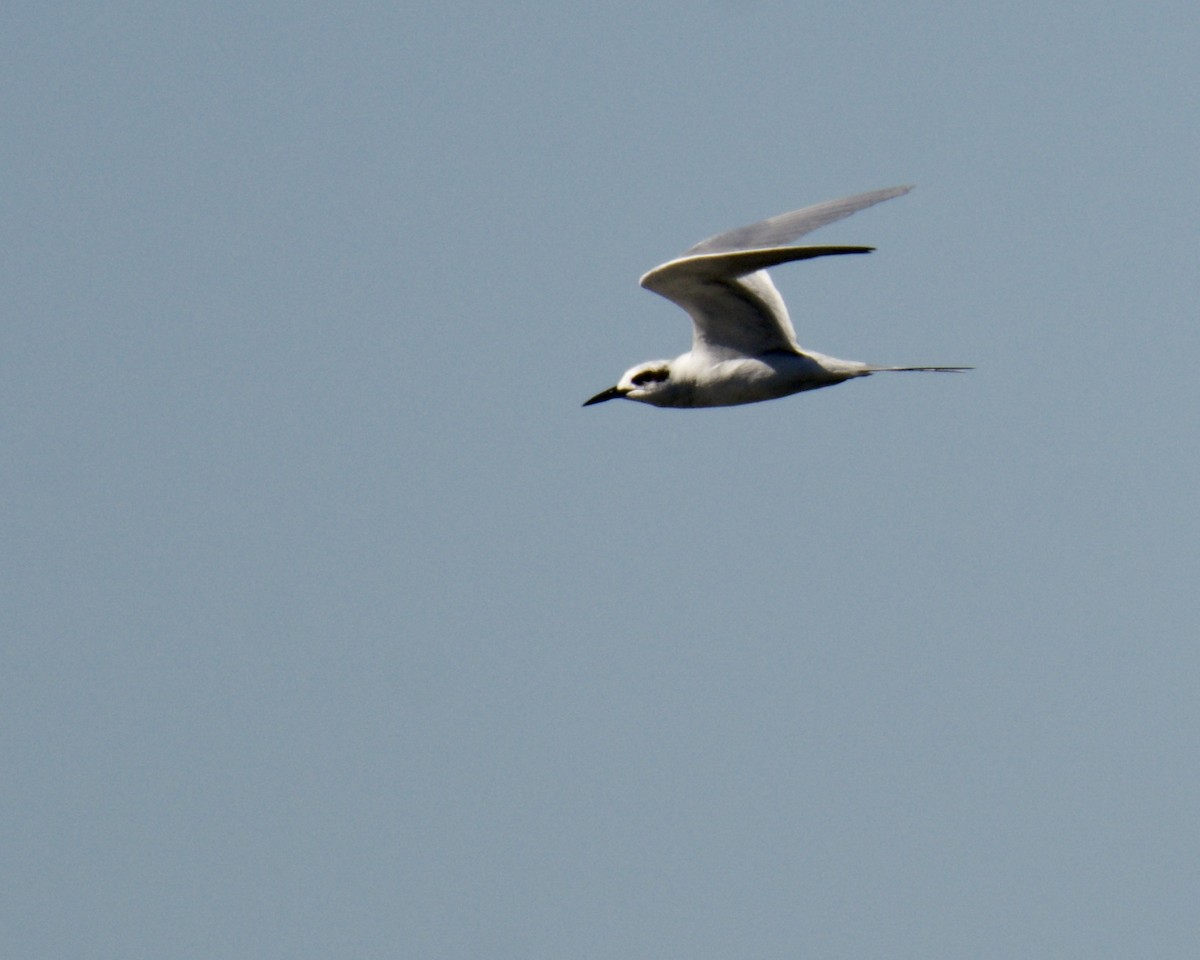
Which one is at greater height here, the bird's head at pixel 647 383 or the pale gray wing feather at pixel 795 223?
the pale gray wing feather at pixel 795 223

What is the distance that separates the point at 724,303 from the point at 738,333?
623 millimetres

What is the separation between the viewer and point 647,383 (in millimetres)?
29703

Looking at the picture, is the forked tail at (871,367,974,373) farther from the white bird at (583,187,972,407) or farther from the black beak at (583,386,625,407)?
the black beak at (583,386,625,407)

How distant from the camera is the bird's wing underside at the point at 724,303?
2636cm

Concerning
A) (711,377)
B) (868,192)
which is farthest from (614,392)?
(868,192)

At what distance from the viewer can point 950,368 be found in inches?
1024

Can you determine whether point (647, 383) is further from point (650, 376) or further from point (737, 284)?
point (737, 284)

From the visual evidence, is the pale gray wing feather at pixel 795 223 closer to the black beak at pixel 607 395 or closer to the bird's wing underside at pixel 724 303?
the bird's wing underside at pixel 724 303

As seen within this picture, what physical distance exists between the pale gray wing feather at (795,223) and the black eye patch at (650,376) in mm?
1959

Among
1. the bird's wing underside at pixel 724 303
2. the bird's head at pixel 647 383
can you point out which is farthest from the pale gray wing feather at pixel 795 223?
the bird's head at pixel 647 383

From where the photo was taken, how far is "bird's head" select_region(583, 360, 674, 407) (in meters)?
29.4

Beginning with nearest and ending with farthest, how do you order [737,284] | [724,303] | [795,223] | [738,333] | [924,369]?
[924,369]
[795,223]
[737,284]
[724,303]
[738,333]

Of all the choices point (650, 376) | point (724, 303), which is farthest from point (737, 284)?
point (650, 376)

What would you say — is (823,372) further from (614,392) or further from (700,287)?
(614,392)
